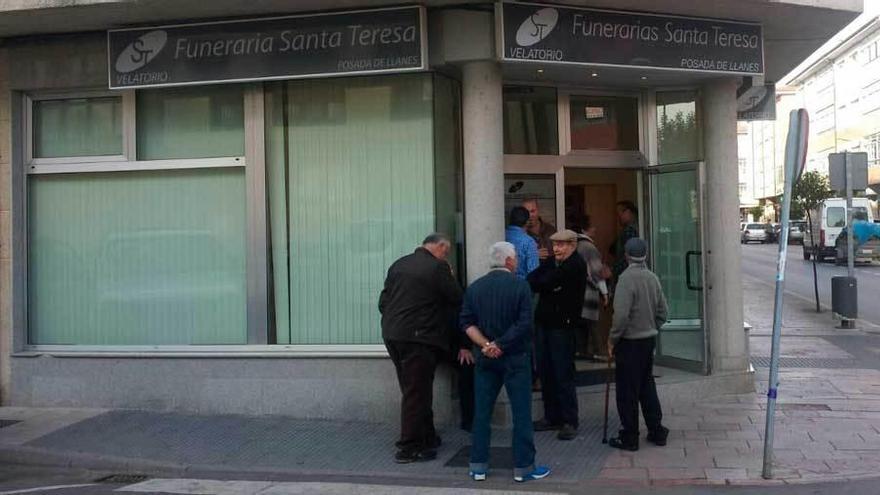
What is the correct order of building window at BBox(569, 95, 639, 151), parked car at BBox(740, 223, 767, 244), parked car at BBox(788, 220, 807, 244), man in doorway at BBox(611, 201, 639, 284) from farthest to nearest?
1. parked car at BBox(740, 223, 767, 244)
2. parked car at BBox(788, 220, 807, 244)
3. building window at BBox(569, 95, 639, 151)
4. man in doorway at BBox(611, 201, 639, 284)

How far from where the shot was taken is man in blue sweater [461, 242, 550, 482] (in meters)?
6.54

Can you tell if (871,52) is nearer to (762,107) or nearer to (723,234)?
(762,107)

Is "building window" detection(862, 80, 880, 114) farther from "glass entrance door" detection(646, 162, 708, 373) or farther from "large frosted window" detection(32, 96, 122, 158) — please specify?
"large frosted window" detection(32, 96, 122, 158)

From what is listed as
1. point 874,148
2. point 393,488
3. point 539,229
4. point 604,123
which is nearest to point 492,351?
point 393,488

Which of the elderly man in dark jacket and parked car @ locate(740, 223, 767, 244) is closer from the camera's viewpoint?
the elderly man in dark jacket

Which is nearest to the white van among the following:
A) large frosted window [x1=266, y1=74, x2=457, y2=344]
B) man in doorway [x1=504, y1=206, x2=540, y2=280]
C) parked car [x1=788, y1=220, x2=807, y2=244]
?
parked car [x1=788, y1=220, x2=807, y2=244]

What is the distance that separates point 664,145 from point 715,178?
2.67ft

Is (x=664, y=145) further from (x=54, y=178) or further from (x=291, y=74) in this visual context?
(x=54, y=178)

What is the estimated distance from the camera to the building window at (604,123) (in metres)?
10.2

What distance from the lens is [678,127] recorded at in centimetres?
1012

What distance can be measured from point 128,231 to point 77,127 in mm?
1310

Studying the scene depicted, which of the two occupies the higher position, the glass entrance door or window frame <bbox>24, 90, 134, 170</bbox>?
window frame <bbox>24, 90, 134, 170</bbox>

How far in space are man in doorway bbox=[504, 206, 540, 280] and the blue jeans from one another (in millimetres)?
1863

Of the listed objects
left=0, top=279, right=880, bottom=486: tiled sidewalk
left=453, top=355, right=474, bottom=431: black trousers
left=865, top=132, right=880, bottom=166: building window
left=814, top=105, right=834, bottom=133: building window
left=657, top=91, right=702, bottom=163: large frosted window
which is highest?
left=814, top=105, right=834, bottom=133: building window
